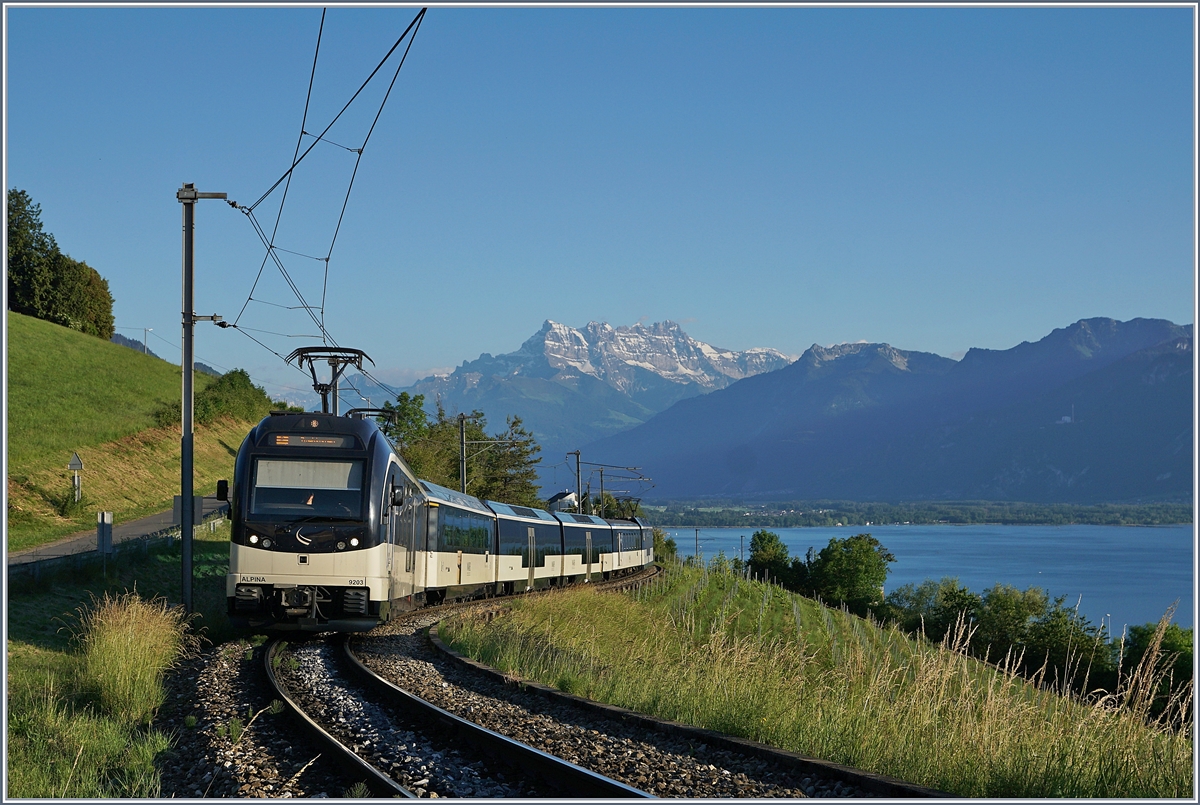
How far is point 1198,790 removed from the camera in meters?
6.22

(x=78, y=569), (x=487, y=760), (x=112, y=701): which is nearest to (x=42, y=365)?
(x=78, y=569)

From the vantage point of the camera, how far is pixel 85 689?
10703 mm

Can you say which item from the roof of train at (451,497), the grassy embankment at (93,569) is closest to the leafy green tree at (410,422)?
the grassy embankment at (93,569)

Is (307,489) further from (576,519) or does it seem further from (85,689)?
(576,519)

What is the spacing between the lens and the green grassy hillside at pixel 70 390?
41.8 metres

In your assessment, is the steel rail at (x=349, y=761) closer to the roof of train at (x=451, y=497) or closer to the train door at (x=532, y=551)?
the roof of train at (x=451, y=497)

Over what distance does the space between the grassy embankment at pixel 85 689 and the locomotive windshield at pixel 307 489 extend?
2066mm

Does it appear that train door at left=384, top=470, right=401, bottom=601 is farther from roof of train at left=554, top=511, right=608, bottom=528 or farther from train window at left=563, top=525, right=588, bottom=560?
roof of train at left=554, top=511, right=608, bottom=528

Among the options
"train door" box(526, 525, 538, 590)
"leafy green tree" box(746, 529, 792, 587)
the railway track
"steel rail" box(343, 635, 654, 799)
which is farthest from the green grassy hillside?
"leafy green tree" box(746, 529, 792, 587)

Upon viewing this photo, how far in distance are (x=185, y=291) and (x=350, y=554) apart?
19.5 ft

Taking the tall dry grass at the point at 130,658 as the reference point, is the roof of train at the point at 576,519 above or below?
above

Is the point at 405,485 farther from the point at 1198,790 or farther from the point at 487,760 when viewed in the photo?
the point at 1198,790

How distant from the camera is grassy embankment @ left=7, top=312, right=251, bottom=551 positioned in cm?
3544

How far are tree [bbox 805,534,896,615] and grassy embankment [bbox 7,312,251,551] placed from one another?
188ft
